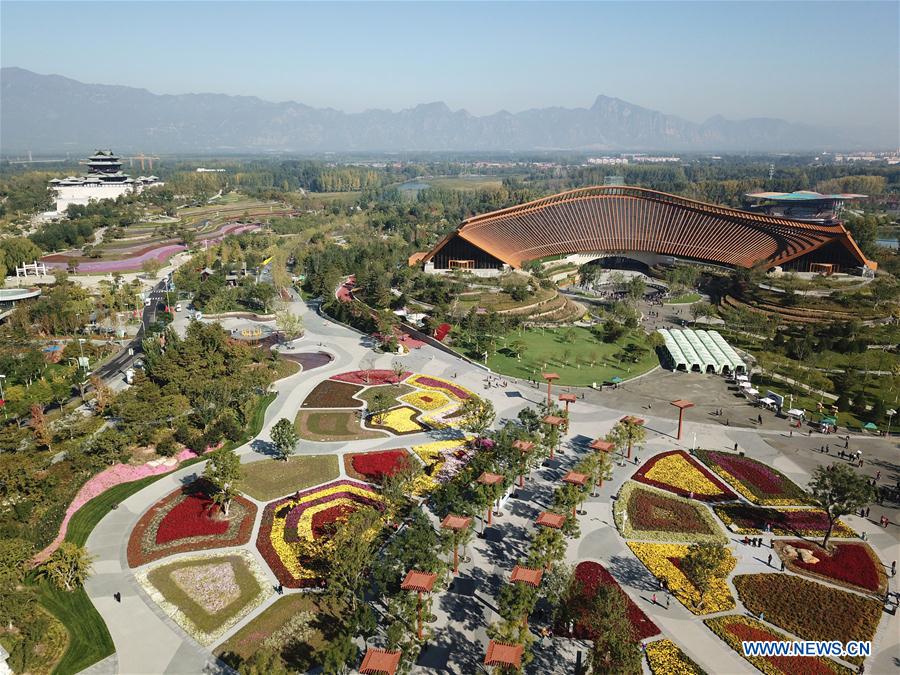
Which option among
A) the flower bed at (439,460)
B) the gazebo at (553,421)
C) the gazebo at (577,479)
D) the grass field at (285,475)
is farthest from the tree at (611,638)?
the grass field at (285,475)

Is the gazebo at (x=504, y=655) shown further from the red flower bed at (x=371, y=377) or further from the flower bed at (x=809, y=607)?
the red flower bed at (x=371, y=377)

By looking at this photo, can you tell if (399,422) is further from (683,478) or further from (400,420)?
(683,478)

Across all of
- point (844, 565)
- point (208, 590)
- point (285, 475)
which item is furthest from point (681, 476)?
point (208, 590)

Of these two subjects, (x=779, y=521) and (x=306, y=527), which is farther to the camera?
(x=779, y=521)

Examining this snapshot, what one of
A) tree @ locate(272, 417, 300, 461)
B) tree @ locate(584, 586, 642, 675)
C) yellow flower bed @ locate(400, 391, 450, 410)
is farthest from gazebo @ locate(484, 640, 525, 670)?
yellow flower bed @ locate(400, 391, 450, 410)

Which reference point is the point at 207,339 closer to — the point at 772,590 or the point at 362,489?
the point at 362,489

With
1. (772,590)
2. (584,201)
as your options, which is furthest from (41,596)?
(584,201)
